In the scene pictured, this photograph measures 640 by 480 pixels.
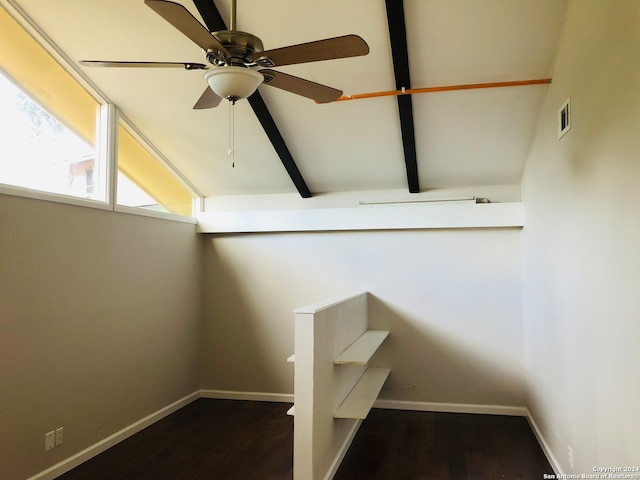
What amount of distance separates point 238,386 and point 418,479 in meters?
2.39

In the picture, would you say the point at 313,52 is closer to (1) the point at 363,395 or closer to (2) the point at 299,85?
(2) the point at 299,85

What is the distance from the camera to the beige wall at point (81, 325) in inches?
111

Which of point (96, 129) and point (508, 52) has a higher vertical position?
point (508, 52)

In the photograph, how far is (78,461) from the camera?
10.6ft

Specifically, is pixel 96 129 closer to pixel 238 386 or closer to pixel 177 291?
pixel 177 291

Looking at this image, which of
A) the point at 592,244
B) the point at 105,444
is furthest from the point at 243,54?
the point at 105,444

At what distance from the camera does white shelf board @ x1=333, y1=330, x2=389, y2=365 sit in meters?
3.18

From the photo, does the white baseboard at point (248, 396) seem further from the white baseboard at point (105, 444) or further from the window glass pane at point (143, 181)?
the window glass pane at point (143, 181)

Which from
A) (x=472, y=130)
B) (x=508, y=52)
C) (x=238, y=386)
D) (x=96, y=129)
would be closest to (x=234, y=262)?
(x=238, y=386)

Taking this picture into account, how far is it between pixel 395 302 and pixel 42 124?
333 centimetres

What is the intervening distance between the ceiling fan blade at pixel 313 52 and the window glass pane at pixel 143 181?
2333 mm

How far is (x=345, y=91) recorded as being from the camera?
12.2 ft

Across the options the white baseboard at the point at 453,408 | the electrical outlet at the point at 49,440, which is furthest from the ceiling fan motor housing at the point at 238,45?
the white baseboard at the point at 453,408

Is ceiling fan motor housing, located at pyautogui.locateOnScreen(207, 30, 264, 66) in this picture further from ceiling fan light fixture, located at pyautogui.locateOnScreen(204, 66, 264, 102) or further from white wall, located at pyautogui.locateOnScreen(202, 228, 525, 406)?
white wall, located at pyautogui.locateOnScreen(202, 228, 525, 406)
